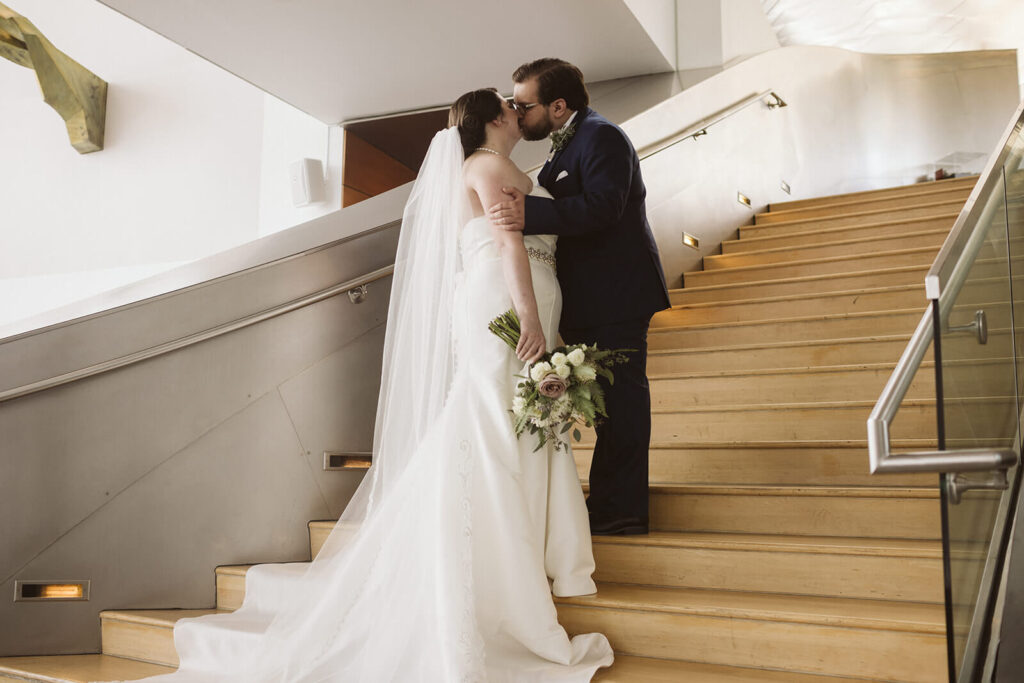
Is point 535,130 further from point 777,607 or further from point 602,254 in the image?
point 777,607

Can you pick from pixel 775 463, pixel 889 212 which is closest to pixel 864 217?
pixel 889 212

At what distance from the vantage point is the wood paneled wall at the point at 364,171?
662 centimetres

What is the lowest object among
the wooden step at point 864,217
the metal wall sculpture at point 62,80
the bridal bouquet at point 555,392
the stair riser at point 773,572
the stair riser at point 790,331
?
the stair riser at point 773,572

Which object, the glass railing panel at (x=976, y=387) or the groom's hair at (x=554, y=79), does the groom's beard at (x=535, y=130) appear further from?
the glass railing panel at (x=976, y=387)

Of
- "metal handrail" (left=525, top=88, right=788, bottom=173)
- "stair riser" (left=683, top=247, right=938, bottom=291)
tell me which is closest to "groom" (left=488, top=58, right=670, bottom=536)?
"metal handrail" (left=525, top=88, right=788, bottom=173)

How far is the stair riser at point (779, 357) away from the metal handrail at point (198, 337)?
1490 millimetres

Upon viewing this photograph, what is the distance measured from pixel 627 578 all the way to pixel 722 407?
0.97m

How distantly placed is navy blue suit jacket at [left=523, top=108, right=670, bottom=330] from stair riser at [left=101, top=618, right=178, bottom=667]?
5.79 ft

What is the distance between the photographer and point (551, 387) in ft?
7.72

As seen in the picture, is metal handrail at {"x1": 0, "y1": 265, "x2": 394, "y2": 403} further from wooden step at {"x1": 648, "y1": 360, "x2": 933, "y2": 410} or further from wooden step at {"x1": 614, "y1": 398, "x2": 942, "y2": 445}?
wooden step at {"x1": 648, "y1": 360, "x2": 933, "y2": 410}

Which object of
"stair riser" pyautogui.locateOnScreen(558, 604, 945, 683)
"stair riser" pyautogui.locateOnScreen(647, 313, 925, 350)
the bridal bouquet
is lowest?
"stair riser" pyautogui.locateOnScreen(558, 604, 945, 683)

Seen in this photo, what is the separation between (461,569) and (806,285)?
132 inches

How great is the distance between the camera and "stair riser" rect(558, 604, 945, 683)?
2025 mm

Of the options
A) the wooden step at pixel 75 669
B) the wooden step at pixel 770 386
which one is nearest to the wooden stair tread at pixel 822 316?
the wooden step at pixel 770 386
